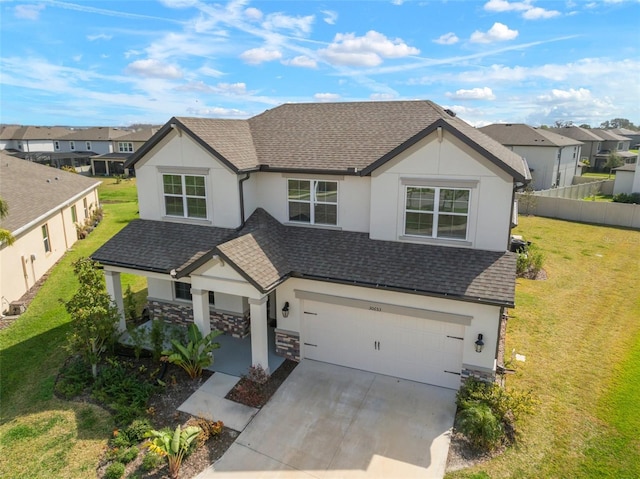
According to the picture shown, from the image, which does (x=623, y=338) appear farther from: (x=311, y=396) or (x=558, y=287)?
(x=311, y=396)

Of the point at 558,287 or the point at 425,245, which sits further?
the point at 558,287

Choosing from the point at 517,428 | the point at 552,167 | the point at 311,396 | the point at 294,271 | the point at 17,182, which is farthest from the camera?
the point at 552,167

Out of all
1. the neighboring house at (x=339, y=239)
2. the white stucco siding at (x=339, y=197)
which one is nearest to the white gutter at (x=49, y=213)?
the neighboring house at (x=339, y=239)

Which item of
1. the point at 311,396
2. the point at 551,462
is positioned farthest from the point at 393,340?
the point at 551,462

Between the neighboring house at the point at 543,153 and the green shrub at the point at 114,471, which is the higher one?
the neighboring house at the point at 543,153

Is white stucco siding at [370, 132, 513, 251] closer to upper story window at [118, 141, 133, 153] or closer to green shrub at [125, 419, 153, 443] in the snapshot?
green shrub at [125, 419, 153, 443]

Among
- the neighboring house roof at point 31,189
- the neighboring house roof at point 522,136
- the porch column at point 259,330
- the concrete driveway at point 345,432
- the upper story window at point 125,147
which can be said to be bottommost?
the concrete driveway at point 345,432

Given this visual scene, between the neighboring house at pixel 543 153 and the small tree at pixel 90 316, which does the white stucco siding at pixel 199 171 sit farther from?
the neighboring house at pixel 543 153
